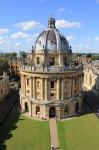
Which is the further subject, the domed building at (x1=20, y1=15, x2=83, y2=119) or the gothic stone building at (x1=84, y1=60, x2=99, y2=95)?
the gothic stone building at (x1=84, y1=60, x2=99, y2=95)

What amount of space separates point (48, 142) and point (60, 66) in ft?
67.8

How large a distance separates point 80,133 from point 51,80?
15.9 meters

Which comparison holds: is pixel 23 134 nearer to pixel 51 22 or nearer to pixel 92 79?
pixel 51 22

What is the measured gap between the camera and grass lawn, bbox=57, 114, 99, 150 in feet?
120

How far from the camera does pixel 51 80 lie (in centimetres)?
4891

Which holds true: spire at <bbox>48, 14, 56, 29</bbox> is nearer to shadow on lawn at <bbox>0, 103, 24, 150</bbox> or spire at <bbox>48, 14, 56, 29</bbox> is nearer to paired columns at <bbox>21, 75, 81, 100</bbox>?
paired columns at <bbox>21, 75, 81, 100</bbox>

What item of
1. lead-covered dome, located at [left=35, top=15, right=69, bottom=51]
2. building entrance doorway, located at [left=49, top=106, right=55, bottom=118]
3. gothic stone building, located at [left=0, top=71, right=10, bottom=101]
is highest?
lead-covered dome, located at [left=35, top=15, right=69, bottom=51]

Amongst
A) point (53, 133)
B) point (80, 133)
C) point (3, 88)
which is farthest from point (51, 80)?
point (3, 88)

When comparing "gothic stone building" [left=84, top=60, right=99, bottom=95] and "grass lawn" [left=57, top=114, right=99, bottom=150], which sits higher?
"gothic stone building" [left=84, top=60, right=99, bottom=95]

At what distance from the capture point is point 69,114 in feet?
171

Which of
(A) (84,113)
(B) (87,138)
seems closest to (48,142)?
(B) (87,138)

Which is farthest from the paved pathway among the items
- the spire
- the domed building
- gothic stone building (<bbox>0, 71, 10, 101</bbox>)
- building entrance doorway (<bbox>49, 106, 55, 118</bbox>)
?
the spire

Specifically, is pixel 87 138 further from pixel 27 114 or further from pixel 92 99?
pixel 92 99

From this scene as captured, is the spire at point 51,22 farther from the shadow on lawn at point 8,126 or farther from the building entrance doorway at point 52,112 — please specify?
the shadow on lawn at point 8,126
